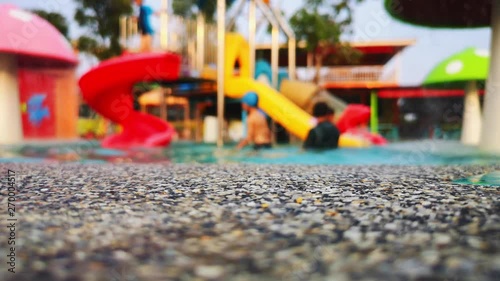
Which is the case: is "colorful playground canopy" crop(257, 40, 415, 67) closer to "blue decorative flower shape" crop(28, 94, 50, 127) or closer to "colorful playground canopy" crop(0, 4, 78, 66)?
"blue decorative flower shape" crop(28, 94, 50, 127)

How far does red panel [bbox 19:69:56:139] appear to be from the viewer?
15.4 meters

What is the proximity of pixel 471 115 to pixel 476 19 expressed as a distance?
3965mm

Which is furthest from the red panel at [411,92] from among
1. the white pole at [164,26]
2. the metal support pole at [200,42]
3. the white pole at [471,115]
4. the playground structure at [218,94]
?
the white pole at [164,26]

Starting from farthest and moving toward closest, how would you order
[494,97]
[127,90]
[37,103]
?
[37,103] → [127,90] → [494,97]

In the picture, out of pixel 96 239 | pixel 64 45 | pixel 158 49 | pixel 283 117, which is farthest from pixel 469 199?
pixel 64 45

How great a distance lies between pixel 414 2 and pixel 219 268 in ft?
28.1

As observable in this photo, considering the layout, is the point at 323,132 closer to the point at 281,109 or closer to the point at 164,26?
the point at 281,109

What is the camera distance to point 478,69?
12086 millimetres

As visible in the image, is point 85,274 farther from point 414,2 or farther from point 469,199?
point 414,2

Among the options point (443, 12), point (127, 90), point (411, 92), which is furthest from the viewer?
point (411, 92)

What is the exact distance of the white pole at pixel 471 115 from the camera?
12.4 meters

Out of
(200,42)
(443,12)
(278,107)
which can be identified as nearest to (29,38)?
(200,42)

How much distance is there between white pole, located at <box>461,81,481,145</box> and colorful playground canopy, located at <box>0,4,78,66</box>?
1177 centimetres

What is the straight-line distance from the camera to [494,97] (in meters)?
7.57
